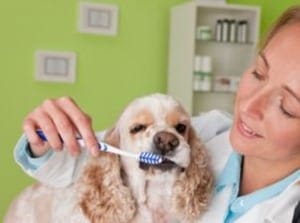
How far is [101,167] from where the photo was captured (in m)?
1.16

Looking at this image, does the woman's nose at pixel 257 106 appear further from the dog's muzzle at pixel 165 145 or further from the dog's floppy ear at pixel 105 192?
the dog's floppy ear at pixel 105 192

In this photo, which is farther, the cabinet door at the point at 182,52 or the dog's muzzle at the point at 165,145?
the cabinet door at the point at 182,52

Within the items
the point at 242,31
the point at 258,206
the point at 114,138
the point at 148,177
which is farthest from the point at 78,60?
the point at 258,206

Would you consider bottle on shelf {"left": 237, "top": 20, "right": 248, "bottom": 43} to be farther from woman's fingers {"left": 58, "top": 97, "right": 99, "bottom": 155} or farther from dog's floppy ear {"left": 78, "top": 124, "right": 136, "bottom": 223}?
woman's fingers {"left": 58, "top": 97, "right": 99, "bottom": 155}

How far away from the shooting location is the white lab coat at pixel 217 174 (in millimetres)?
1020

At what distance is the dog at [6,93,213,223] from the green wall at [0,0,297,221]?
5.62 feet

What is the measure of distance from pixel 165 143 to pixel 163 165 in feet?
0.14

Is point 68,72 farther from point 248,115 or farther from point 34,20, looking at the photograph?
point 248,115

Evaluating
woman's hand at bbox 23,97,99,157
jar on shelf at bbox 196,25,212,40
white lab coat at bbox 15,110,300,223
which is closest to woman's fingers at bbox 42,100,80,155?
woman's hand at bbox 23,97,99,157

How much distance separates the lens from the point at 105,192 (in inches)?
45.9

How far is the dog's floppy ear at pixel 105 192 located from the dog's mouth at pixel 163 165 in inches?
2.5

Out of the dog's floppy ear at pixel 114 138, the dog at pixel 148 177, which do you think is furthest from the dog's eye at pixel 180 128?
the dog's floppy ear at pixel 114 138

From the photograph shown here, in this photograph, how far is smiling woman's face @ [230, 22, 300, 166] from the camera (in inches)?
40.2

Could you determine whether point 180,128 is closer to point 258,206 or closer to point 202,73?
point 258,206
